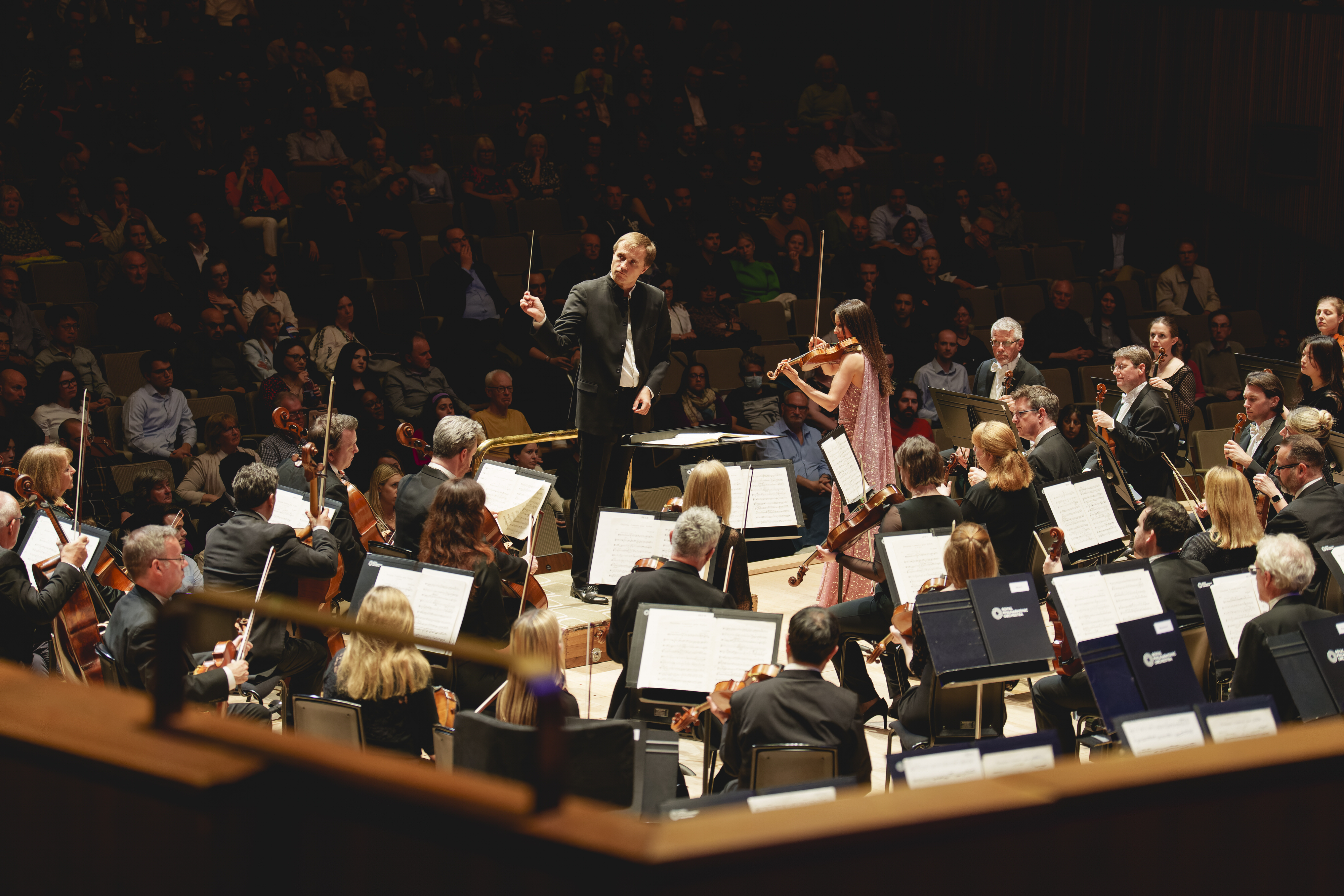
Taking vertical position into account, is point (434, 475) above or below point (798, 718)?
above

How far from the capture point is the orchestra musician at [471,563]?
4098 millimetres

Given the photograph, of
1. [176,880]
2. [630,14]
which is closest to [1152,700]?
[176,880]

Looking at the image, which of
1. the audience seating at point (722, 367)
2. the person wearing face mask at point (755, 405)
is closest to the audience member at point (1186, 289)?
the audience seating at point (722, 367)

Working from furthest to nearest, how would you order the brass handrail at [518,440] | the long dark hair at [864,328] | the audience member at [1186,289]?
the audience member at [1186,289] < the brass handrail at [518,440] < the long dark hair at [864,328]

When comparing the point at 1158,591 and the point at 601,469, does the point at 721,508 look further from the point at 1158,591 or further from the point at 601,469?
the point at 1158,591

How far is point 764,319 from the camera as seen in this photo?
29.6 feet

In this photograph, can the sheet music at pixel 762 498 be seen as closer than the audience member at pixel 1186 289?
Yes

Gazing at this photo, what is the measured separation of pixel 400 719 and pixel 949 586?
182cm

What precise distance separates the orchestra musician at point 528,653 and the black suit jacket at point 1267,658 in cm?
191

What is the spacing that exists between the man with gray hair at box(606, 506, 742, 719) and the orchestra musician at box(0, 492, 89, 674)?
173 centimetres

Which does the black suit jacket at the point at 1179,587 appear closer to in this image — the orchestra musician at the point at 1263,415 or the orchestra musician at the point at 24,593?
the orchestra musician at the point at 1263,415


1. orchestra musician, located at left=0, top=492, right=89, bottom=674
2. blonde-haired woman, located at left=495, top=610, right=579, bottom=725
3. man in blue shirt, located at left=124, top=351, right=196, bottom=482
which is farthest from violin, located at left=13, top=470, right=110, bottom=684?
man in blue shirt, located at left=124, top=351, right=196, bottom=482

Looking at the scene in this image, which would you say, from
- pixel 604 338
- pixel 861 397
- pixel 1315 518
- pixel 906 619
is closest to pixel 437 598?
pixel 906 619

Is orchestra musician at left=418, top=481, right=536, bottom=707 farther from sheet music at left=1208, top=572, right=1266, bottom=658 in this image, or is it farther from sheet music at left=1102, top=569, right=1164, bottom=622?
sheet music at left=1208, top=572, right=1266, bottom=658
